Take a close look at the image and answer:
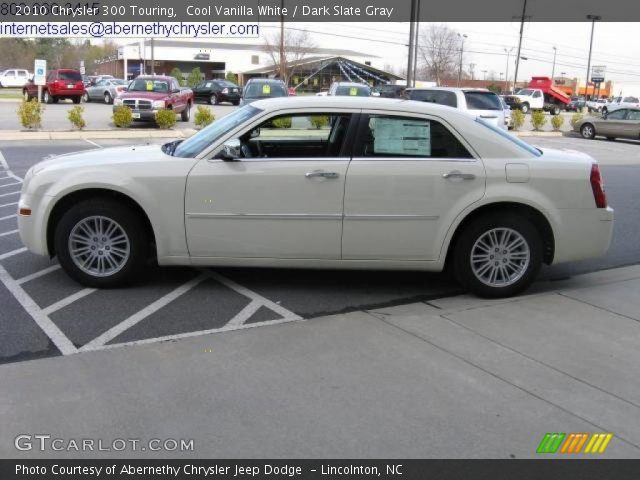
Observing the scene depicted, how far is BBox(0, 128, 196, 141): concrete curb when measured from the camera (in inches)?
755

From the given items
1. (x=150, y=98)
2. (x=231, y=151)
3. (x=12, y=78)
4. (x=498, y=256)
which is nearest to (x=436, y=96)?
(x=150, y=98)

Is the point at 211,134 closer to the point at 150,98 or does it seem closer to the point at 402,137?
the point at 402,137

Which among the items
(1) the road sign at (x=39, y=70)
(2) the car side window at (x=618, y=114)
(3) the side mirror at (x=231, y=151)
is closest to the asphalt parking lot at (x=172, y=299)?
(3) the side mirror at (x=231, y=151)

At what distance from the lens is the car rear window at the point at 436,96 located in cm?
1716

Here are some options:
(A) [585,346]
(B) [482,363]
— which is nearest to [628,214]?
(A) [585,346]

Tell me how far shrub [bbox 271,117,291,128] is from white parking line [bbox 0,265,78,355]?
2.39 meters

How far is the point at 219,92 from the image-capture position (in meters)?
42.6

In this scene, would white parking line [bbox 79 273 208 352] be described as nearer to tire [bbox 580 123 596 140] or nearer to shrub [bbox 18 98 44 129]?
shrub [bbox 18 98 44 129]

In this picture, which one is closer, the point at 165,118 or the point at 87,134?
the point at 87,134

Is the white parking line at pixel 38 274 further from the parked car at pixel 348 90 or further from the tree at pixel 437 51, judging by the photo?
the tree at pixel 437 51

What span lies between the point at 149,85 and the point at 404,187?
20734mm

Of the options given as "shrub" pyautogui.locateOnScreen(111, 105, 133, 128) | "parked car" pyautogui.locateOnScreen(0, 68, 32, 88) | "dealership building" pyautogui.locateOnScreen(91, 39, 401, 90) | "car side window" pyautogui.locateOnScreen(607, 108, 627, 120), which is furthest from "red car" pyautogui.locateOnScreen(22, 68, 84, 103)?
"dealership building" pyautogui.locateOnScreen(91, 39, 401, 90)

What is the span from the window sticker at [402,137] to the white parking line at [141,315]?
2.00 m

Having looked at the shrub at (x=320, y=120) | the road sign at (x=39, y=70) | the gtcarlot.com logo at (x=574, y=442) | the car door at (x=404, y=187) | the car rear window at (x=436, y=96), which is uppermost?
the road sign at (x=39, y=70)
